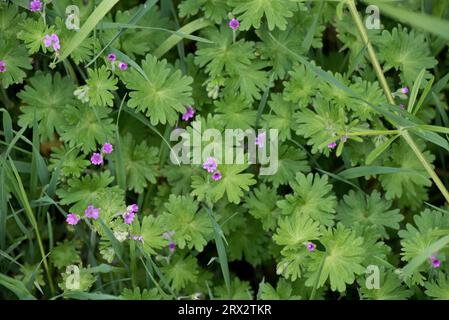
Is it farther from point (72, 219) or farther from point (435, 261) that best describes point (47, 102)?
point (435, 261)

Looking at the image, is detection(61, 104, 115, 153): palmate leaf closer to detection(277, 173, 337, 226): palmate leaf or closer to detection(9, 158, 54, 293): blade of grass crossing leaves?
detection(9, 158, 54, 293): blade of grass crossing leaves

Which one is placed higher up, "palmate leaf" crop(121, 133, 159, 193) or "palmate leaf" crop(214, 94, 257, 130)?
"palmate leaf" crop(214, 94, 257, 130)

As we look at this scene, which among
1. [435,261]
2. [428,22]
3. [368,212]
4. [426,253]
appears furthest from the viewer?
[368,212]

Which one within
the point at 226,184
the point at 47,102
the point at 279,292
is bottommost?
the point at 279,292

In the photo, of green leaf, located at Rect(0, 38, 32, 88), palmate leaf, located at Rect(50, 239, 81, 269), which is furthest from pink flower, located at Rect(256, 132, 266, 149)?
green leaf, located at Rect(0, 38, 32, 88)

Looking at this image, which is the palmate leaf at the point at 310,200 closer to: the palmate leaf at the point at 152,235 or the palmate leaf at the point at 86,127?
the palmate leaf at the point at 152,235

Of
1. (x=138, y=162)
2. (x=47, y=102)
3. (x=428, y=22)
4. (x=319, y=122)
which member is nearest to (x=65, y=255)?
(x=138, y=162)
